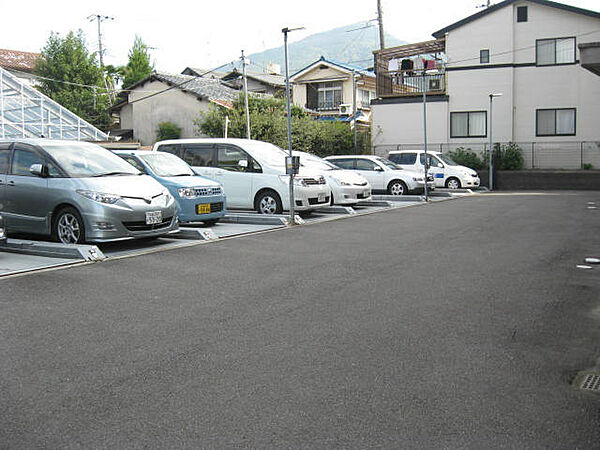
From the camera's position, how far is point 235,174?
46.3ft

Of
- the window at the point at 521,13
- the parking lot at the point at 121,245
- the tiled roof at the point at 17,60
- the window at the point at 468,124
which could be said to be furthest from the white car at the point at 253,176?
the tiled roof at the point at 17,60

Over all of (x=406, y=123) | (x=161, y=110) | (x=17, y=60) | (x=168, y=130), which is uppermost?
(x=17, y=60)

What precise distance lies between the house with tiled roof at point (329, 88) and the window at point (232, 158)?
28661 millimetres

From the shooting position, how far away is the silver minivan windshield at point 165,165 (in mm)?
12180

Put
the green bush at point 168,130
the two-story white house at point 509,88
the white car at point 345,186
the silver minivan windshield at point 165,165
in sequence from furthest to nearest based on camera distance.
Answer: the green bush at point 168,130, the two-story white house at point 509,88, the white car at point 345,186, the silver minivan windshield at point 165,165

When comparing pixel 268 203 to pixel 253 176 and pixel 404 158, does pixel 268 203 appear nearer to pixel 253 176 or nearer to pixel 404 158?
pixel 253 176

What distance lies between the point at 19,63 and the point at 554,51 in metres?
47.8

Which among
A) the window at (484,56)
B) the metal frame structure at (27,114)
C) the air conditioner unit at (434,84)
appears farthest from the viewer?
the air conditioner unit at (434,84)

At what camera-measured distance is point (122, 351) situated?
473 centimetres

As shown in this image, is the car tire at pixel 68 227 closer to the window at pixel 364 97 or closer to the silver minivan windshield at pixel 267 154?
the silver minivan windshield at pixel 267 154

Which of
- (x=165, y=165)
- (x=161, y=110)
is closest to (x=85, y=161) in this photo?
(x=165, y=165)

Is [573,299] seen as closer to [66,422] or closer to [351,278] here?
[351,278]

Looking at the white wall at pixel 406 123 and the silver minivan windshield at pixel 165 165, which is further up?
the white wall at pixel 406 123

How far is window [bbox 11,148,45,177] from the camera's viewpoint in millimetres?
9859
